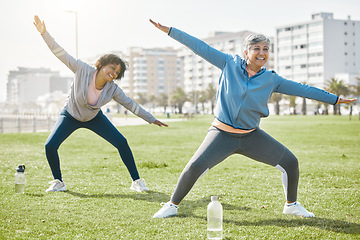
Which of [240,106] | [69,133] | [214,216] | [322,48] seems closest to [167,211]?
[214,216]

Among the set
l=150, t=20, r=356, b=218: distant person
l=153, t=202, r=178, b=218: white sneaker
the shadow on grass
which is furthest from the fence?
l=150, t=20, r=356, b=218: distant person

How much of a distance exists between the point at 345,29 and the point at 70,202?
413 ft

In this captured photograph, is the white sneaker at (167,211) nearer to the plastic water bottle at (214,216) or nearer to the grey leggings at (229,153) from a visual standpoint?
the grey leggings at (229,153)

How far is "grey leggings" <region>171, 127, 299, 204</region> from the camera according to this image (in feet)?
18.3

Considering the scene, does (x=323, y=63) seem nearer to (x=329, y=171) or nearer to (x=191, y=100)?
(x=191, y=100)

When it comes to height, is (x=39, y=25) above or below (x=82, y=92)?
above

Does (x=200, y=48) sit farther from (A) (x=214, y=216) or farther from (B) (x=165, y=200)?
(B) (x=165, y=200)

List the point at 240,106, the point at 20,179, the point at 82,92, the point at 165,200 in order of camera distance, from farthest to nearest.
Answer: the point at 20,179 < the point at 82,92 < the point at 165,200 < the point at 240,106

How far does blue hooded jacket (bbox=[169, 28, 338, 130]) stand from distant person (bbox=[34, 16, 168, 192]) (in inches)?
72.1

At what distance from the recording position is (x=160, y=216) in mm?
5773

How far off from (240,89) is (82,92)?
274 centimetres

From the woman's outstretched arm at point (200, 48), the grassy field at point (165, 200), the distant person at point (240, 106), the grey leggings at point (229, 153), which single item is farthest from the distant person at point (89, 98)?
the grey leggings at point (229, 153)

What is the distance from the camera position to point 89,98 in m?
7.21

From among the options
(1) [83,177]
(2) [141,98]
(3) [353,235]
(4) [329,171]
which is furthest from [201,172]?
(2) [141,98]
